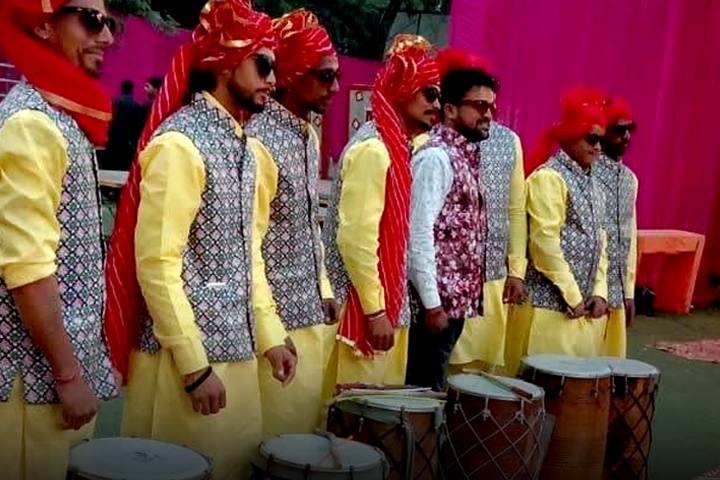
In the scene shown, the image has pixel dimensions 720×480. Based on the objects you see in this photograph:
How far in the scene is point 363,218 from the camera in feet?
12.6

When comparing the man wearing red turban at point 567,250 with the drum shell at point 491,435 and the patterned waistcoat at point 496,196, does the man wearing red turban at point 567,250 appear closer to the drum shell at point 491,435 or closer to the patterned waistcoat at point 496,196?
the patterned waistcoat at point 496,196

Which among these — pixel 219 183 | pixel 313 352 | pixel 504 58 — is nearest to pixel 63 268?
pixel 219 183

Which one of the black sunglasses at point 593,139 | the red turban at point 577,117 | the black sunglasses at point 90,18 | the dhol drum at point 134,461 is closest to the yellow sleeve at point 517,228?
the red turban at point 577,117

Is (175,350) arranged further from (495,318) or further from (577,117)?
(577,117)

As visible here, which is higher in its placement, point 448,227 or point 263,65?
point 263,65

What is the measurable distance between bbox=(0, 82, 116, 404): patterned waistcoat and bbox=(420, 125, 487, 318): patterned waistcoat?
224cm

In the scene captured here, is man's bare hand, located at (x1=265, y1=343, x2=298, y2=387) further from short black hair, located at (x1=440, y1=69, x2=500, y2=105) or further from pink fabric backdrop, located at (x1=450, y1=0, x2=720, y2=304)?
pink fabric backdrop, located at (x1=450, y1=0, x2=720, y2=304)

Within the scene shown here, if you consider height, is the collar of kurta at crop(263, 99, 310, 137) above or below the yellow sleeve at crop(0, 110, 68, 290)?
above

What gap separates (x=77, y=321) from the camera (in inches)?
95.7

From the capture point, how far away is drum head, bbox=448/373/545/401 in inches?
142

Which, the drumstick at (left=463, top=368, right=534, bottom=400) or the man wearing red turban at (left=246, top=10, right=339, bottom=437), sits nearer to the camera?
the man wearing red turban at (left=246, top=10, right=339, bottom=437)

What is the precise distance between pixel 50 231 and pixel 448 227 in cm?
248

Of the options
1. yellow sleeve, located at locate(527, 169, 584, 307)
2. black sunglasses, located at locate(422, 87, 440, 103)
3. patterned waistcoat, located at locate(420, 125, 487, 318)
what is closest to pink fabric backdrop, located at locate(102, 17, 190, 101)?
yellow sleeve, located at locate(527, 169, 584, 307)

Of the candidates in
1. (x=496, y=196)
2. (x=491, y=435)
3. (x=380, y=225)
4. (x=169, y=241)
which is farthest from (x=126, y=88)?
(x=169, y=241)
